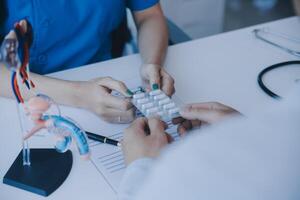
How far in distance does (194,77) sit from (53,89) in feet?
1.03

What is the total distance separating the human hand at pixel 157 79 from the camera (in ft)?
2.63

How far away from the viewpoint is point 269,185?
434 millimetres

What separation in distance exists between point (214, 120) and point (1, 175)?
1.18 feet

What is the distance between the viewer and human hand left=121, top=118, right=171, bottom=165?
0.59 m

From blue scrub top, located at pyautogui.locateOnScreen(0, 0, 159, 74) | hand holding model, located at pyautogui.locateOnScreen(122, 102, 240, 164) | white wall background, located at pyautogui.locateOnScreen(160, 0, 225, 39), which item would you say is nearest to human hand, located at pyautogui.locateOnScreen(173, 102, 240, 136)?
hand holding model, located at pyautogui.locateOnScreen(122, 102, 240, 164)

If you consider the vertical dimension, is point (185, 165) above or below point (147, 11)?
above

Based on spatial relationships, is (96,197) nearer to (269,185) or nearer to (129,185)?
(129,185)

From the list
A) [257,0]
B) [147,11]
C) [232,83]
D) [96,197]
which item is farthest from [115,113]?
[257,0]

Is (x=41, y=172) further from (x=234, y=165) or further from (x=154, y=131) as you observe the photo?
(x=234, y=165)

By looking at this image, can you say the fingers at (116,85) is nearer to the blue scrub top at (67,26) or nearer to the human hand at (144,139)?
the human hand at (144,139)

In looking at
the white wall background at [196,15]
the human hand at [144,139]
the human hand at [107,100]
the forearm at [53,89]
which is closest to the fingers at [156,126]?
the human hand at [144,139]

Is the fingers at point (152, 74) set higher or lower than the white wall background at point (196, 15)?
higher

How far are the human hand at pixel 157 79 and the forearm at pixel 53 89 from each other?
15 cm

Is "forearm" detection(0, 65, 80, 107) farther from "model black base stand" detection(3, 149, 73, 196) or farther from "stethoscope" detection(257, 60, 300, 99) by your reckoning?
"stethoscope" detection(257, 60, 300, 99)
